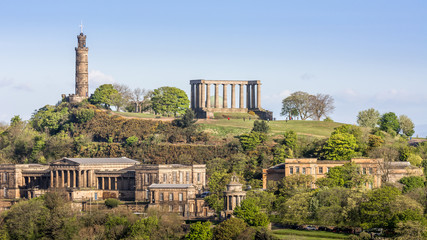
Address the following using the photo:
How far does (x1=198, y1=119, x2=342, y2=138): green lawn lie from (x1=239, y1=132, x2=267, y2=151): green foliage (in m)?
7.11

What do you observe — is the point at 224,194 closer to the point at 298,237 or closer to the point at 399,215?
the point at 298,237

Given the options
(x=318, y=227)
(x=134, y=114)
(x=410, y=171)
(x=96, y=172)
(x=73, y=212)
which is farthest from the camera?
(x=134, y=114)

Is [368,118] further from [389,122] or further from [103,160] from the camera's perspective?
[103,160]

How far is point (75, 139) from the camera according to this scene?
7175 inches

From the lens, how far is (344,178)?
142500 mm

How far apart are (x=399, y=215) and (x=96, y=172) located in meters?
61.5

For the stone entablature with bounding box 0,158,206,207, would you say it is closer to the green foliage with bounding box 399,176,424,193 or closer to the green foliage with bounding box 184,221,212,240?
the green foliage with bounding box 184,221,212,240

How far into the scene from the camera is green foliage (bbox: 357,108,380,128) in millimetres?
193625

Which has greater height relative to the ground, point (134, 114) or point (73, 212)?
point (134, 114)

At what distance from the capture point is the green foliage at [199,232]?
11912cm

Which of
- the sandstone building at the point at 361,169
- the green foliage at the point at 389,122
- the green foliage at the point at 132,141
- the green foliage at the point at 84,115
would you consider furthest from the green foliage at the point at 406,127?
the green foliage at the point at 84,115

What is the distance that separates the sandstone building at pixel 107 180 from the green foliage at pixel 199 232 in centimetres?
2144

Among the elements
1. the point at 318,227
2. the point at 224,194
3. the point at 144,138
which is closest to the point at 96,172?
the point at 144,138

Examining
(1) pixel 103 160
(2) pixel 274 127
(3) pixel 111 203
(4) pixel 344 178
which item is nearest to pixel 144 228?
(3) pixel 111 203
